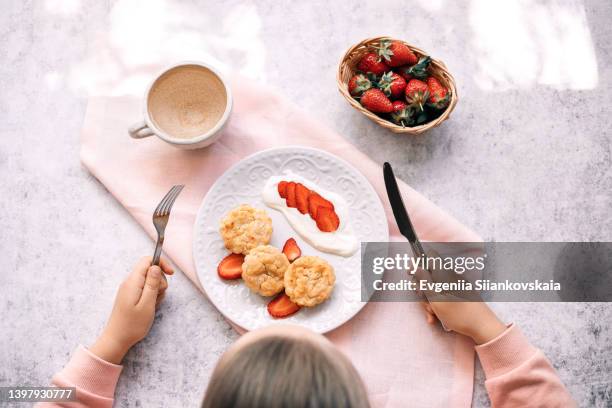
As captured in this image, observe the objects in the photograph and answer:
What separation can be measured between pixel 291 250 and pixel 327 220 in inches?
4.1

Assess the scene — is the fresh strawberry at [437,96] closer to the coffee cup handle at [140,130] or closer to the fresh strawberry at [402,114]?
the fresh strawberry at [402,114]

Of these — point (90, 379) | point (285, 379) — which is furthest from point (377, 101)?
point (90, 379)

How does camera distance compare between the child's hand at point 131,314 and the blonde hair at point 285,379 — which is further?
the child's hand at point 131,314

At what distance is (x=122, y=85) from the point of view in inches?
53.1

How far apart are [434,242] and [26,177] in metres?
0.98

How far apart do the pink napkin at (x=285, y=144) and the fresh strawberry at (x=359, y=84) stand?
0.37ft

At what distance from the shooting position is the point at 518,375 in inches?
45.8

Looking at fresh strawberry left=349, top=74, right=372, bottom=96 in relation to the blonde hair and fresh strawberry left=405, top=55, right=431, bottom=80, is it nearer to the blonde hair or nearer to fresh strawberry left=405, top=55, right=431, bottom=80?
fresh strawberry left=405, top=55, right=431, bottom=80

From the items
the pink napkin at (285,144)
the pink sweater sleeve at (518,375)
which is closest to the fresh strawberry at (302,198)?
the pink napkin at (285,144)

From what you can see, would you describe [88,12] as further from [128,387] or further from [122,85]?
[128,387]

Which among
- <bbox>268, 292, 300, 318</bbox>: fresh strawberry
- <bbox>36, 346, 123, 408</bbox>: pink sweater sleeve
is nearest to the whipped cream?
<bbox>268, 292, 300, 318</bbox>: fresh strawberry

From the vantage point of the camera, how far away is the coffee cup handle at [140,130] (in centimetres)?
123

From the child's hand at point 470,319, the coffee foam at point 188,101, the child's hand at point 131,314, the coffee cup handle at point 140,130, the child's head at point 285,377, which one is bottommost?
the child's hand at point 131,314

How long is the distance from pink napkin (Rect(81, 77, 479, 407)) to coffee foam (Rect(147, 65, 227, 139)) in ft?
0.22
